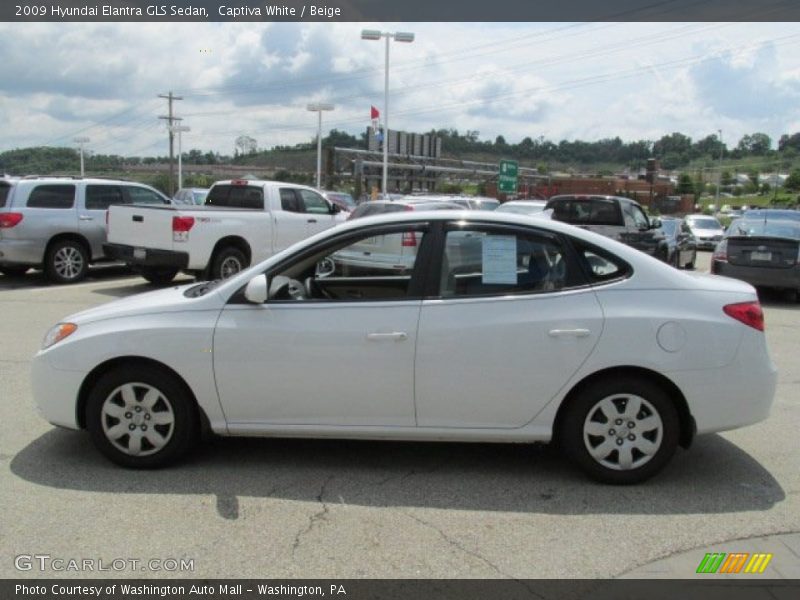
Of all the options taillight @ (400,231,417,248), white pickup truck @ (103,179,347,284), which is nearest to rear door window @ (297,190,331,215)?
white pickup truck @ (103,179,347,284)

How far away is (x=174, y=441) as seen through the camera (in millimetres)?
4504

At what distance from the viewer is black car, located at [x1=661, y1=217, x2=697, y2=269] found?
54.4 ft

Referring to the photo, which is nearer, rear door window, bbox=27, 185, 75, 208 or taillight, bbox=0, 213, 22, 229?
taillight, bbox=0, 213, 22, 229

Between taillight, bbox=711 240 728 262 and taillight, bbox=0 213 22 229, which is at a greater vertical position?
taillight, bbox=0 213 22 229

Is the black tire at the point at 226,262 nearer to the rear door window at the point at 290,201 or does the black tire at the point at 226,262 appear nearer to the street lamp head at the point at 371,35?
the rear door window at the point at 290,201

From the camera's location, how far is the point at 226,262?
41.9 ft

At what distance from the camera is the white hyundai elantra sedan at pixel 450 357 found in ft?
14.1

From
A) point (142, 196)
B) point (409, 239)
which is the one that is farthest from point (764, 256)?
point (142, 196)

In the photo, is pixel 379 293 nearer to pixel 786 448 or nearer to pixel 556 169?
pixel 786 448

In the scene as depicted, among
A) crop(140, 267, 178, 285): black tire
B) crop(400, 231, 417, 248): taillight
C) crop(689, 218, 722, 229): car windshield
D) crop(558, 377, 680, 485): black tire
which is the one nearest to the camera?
crop(558, 377, 680, 485): black tire

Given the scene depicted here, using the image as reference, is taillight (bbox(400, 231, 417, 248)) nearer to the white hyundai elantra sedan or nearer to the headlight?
the white hyundai elantra sedan

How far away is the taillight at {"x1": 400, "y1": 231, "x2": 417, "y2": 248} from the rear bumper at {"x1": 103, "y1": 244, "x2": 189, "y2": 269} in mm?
8322

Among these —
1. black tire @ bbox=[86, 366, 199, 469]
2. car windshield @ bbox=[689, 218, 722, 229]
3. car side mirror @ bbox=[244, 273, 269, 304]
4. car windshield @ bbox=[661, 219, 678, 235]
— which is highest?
car windshield @ bbox=[689, 218, 722, 229]
